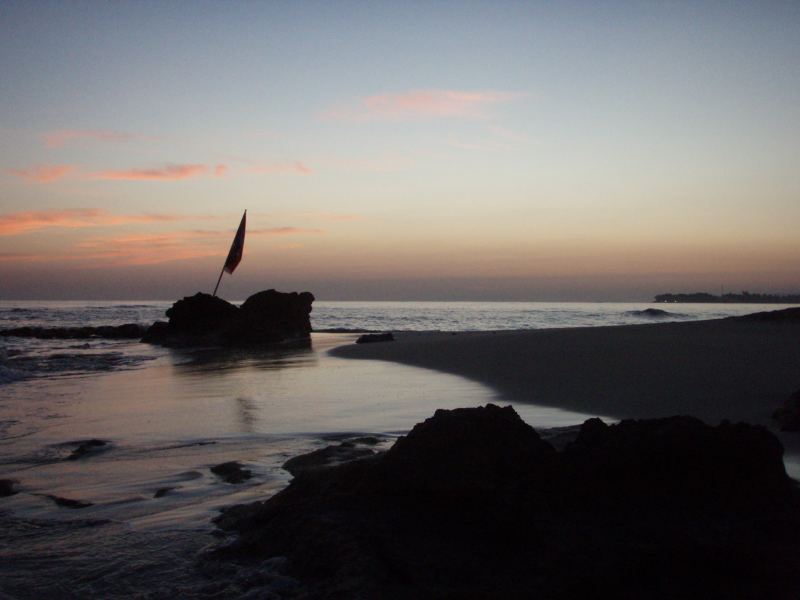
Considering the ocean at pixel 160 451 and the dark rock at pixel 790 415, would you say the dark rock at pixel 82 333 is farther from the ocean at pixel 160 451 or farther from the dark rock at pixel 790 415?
the dark rock at pixel 790 415

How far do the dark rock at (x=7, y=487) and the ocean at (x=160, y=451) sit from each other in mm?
50

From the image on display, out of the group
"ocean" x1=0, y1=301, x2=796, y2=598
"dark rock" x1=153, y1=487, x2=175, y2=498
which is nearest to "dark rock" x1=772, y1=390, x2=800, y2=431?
"ocean" x1=0, y1=301, x2=796, y2=598

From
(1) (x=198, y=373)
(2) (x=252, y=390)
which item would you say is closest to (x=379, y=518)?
(2) (x=252, y=390)

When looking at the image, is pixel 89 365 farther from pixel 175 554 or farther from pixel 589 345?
pixel 175 554

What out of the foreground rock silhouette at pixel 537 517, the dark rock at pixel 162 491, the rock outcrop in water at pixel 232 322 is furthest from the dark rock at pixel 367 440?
the rock outcrop in water at pixel 232 322

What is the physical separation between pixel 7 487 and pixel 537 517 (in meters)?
4.59

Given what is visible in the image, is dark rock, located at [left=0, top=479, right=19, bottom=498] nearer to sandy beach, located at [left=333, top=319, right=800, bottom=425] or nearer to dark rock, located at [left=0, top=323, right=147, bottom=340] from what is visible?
sandy beach, located at [left=333, top=319, right=800, bottom=425]

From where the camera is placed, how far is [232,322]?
33.2m

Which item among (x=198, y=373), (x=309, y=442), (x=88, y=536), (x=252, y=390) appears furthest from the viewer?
(x=198, y=373)

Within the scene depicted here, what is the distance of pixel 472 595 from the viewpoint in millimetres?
3107

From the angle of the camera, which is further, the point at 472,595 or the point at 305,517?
the point at 305,517

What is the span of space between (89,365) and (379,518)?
18652 mm

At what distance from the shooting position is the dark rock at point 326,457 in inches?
239

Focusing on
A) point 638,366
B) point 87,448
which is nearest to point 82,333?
point 638,366
